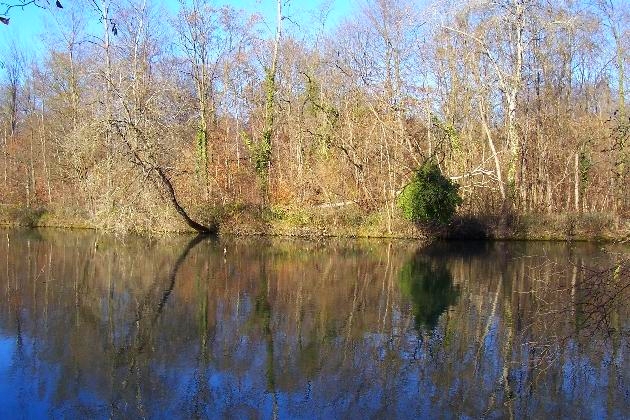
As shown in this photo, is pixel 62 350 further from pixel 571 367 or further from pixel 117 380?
pixel 571 367

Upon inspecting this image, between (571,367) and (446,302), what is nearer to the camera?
(571,367)

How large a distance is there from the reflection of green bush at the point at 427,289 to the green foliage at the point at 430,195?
4.90 metres

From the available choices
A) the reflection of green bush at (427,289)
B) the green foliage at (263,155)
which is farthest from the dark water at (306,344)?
the green foliage at (263,155)

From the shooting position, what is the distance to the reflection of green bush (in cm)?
1117

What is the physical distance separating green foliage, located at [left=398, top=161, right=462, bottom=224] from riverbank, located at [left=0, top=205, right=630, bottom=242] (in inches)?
56.6

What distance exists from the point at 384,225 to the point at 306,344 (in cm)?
1699

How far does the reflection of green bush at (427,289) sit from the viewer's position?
36.6 feet

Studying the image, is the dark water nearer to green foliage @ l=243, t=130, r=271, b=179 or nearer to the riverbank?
the riverbank

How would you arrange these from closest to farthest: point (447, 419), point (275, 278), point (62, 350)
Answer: point (447, 419)
point (62, 350)
point (275, 278)

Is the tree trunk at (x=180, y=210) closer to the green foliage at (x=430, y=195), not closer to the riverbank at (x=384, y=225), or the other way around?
the riverbank at (x=384, y=225)

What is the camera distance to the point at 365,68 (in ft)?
93.8

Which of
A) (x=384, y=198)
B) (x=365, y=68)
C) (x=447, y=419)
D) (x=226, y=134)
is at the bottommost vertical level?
(x=447, y=419)

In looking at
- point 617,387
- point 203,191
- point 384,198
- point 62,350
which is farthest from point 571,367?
point 203,191

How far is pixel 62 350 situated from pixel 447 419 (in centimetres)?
545
